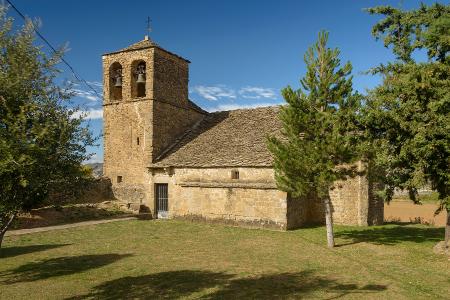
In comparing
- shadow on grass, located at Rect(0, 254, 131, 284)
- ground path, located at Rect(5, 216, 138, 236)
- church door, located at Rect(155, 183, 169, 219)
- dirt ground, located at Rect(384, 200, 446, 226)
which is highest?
church door, located at Rect(155, 183, 169, 219)

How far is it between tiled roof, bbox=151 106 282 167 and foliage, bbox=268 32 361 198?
440 centimetres

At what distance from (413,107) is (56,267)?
38.2ft

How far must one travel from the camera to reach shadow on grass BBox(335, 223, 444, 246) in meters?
14.9

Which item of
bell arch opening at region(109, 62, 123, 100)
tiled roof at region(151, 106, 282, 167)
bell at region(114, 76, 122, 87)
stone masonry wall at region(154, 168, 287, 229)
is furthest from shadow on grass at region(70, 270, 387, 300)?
bell arch opening at region(109, 62, 123, 100)

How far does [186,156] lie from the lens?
21453mm

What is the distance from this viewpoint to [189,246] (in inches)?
547

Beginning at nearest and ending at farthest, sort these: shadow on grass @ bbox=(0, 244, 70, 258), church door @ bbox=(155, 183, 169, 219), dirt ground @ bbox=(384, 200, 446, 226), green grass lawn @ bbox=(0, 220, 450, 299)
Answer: green grass lawn @ bbox=(0, 220, 450, 299) < shadow on grass @ bbox=(0, 244, 70, 258) < church door @ bbox=(155, 183, 169, 219) < dirt ground @ bbox=(384, 200, 446, 226)

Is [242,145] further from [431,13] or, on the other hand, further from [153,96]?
[431,13]

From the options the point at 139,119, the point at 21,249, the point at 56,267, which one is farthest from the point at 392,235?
the point at 139,119

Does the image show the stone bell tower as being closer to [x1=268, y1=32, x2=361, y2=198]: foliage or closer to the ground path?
the ground path

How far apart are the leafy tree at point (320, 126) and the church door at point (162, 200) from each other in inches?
398

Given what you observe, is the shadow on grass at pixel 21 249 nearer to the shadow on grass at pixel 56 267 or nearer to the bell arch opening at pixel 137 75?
the shadow on grass at pixel 56 267

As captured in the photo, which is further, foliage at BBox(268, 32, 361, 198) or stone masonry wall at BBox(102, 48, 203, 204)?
stone masonry wall at BBox(102, 48, 203, 204)

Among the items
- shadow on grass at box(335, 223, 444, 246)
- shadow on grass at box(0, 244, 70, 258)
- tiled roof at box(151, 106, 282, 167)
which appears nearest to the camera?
shadow on grass at box(0, 244, 70, 258)
